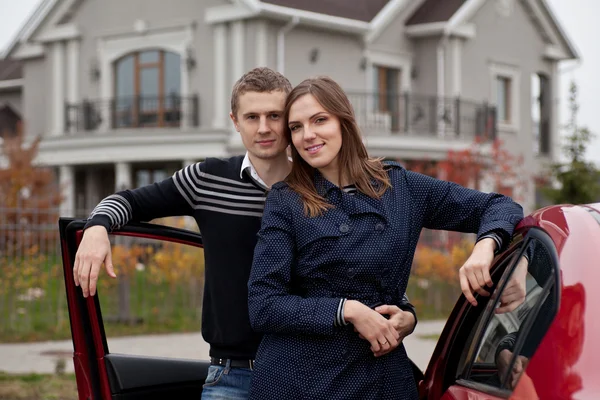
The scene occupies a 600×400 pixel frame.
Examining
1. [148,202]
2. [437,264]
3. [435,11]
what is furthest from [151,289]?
[435,11]

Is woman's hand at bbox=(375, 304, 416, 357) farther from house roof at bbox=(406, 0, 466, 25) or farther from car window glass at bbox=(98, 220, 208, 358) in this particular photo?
house roof at bbox=(406, 0, 466, 25)

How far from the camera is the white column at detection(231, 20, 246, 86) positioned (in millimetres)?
20781

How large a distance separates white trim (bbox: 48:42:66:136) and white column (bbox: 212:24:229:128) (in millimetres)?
4803

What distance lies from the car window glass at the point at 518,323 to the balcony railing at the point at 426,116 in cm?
1971

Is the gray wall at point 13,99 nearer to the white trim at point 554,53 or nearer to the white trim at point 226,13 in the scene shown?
the white trim at point 226,13

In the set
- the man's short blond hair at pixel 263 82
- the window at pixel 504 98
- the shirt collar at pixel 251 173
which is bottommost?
the shirt collar at pixel 251 173

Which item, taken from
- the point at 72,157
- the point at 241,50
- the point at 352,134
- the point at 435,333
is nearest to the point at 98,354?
the point at 352,134

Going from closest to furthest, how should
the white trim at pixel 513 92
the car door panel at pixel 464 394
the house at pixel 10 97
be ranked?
the car door panel at pixel 464 394
the white trim at pixel 513 92
the house at pixel 10 97

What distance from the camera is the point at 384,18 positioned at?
73.4ft

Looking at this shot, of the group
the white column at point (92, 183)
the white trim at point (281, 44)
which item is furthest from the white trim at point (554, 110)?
the white column at point (92, 183)

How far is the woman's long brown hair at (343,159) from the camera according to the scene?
285 cm

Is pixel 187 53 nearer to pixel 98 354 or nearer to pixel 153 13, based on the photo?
pixel 153 13

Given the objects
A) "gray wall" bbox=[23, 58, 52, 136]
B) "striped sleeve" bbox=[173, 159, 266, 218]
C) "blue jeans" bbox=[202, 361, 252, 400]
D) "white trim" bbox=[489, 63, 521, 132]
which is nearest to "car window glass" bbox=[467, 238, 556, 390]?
"blue jeans" bbox=[202, 361, 252, 400]

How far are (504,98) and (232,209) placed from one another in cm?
2420
